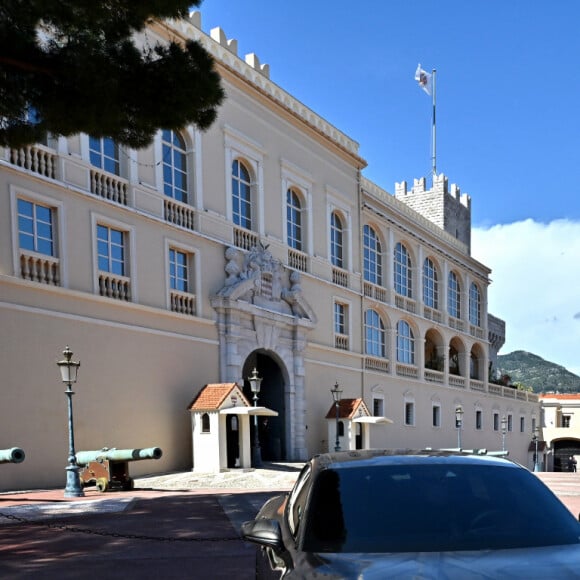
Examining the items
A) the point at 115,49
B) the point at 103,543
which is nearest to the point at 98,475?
the point at 103,543

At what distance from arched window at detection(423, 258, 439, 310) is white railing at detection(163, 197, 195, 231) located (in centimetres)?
1944

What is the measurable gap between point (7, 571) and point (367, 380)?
2417 cm

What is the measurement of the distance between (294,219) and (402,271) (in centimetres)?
1023

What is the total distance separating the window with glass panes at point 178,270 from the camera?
65.5ft

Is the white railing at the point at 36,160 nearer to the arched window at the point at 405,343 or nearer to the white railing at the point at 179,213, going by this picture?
the white railing at the point at 179,213

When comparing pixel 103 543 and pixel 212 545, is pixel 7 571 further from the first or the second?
pixel 212 545

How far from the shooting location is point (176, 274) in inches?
791

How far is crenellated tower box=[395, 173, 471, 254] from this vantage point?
42781mm

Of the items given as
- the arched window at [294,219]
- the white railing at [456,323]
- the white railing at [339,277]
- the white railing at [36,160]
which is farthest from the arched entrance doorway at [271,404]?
the white railing at [456,323]

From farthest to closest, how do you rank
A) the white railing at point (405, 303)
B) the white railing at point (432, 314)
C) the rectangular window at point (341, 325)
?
the white railing at point (432, 314), the white railing at point (405, 303), the rectangular window at point (341, 325)

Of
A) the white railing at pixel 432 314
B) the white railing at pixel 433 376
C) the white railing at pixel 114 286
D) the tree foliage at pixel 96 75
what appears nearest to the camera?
the tree foliage at pixel 96 75

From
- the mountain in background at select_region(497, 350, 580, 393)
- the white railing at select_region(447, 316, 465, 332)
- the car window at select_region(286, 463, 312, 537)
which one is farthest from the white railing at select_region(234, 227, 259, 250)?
the mountain in background at select_region(497, 350, 580, 393)

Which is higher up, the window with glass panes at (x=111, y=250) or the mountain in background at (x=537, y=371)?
the window with glass panes at (x=111, y=250)

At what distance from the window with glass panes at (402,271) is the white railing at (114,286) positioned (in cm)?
1851
